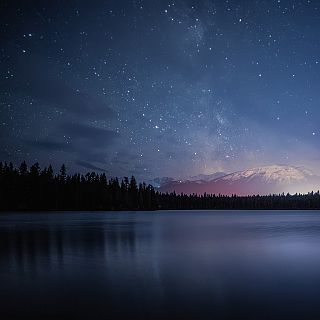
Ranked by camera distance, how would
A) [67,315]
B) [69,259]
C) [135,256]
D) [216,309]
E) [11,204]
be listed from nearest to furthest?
[67,315]
[216,309]
[69,259]
[135,256]
[11,204]

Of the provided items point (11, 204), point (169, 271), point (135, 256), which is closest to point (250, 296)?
point (169, 271)

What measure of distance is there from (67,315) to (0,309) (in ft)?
6.76

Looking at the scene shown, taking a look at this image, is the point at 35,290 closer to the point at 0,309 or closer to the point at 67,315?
the point at 0,309

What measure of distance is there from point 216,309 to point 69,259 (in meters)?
11.5

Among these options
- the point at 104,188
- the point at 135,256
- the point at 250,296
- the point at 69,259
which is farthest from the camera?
the point at 104,188

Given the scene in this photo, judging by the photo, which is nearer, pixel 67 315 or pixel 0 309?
pixel 67 315

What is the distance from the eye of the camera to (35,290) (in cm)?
1232

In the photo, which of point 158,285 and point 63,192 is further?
point 63,192

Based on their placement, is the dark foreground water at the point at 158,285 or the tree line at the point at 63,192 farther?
the tree line at the point at 63,192

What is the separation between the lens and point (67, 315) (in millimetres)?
9352

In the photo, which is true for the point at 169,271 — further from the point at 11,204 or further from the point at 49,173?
the point at 49,173

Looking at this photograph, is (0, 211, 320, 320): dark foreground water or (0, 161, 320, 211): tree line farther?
(0, 161, 320, 211): tree line

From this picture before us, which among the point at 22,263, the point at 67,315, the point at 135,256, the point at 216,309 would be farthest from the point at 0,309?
the point at 135,256

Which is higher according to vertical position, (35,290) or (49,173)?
(49,173)
